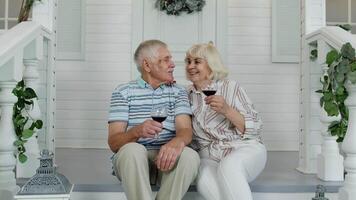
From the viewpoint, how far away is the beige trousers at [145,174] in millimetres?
2352

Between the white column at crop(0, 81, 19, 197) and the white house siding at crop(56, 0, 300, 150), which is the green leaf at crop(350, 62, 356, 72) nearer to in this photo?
the white column at crop(0, 81, 19, 197)

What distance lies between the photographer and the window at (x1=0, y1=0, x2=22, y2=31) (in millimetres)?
5227

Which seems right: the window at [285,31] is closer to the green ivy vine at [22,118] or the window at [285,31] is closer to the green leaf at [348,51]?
the green leaf at [348,51]

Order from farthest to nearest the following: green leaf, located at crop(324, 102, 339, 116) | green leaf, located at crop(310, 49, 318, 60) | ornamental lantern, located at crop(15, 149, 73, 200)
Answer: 1. green leaf, located at crop(310, 49, 318, 60)
2. green leaf, located at crop(324, 102, 339, 116)
3. ornamental lantern, located at crop(15, 149, 73, 200)

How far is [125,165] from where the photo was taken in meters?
2.37

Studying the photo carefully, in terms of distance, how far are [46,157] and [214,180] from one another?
87cm

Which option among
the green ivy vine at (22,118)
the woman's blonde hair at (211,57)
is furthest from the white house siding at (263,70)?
the green ivy vine at (22,118)

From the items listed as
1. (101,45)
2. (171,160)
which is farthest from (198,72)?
(101,45)

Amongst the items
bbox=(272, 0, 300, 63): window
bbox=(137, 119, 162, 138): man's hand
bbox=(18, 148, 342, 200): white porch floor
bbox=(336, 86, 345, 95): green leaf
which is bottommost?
bbox=(18, 148, 342, 200): white porch floor

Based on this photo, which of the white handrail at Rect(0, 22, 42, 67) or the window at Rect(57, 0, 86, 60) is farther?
the window at Rect(57, 0, 86, 60)

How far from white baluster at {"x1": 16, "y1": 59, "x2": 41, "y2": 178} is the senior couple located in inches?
26.7

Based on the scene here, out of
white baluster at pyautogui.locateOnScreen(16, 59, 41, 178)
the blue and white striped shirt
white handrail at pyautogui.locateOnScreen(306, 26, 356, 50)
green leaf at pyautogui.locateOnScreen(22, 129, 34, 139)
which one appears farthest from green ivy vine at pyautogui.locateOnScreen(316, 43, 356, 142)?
white baluster at pyautogui.locateOnScreen(16, 59, 41, 178)

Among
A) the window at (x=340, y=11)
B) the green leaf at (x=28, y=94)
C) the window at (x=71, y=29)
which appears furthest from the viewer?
the window at (x=340, y=11)

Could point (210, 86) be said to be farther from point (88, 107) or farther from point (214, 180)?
point (88, 107)
